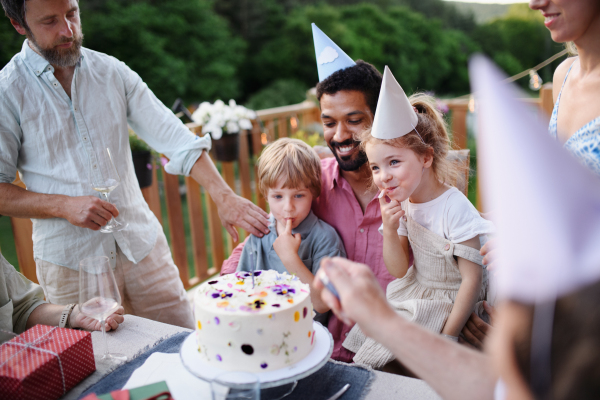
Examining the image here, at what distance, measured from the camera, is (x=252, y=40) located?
11016 mm

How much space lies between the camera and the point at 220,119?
3.33m

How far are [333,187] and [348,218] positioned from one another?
156mm

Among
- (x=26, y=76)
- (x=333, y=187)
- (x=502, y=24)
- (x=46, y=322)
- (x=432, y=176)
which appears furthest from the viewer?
(x=502, y=24)

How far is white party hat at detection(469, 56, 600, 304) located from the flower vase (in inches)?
118

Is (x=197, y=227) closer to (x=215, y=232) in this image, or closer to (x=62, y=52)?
(x=215, y=232)

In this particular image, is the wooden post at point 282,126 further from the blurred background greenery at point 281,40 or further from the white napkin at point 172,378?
the white napkin at point 172,378

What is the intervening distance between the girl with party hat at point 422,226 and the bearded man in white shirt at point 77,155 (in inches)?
23.4

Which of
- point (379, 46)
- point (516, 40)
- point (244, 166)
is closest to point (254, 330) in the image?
point (244, 166)

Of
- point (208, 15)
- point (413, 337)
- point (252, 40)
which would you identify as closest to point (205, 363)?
point (413, 337)

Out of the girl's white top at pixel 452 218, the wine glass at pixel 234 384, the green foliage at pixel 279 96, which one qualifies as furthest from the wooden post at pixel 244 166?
the green foliage at pixel 279 96

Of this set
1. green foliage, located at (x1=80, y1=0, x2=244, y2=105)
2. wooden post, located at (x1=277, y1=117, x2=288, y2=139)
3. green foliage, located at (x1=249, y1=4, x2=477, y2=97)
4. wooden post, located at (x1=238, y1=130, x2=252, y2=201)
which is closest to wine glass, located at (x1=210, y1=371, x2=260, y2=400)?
wooden post, located at (x1=238, y1=130, x2=252, y2=201)

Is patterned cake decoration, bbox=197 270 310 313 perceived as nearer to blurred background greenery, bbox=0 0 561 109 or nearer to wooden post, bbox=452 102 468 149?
wooden post, bbox=452 102 468 149

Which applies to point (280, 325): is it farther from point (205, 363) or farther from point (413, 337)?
point (413, 337)

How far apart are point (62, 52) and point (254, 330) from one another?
4.90ft
